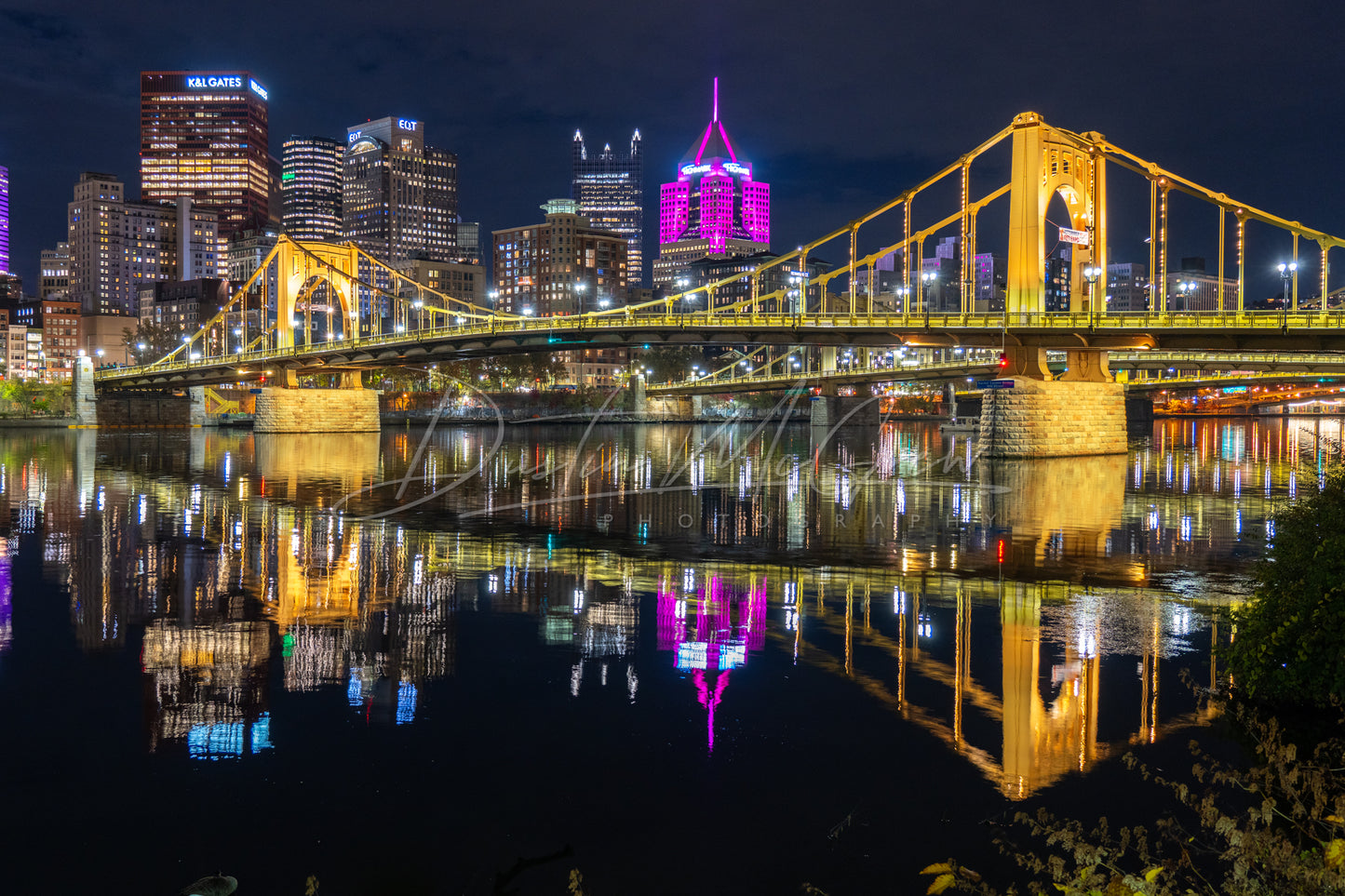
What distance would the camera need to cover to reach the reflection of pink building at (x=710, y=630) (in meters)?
11.1

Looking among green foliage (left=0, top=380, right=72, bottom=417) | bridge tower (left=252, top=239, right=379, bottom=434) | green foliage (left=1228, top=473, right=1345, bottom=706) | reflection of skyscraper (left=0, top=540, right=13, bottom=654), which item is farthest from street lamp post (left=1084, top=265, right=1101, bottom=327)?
green foliage (left=0, top=380, right=72, bottom=417)

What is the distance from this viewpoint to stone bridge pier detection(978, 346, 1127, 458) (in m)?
51.0

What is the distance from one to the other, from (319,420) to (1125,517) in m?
69.6

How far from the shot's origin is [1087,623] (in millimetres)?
13570

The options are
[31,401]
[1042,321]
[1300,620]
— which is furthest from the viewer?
[31,401]

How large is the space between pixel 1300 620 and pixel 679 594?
27.6 ft

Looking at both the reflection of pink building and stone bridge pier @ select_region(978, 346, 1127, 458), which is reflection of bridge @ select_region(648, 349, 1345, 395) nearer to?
stone bridge pier @ select_region(978, 346, 1127, 458)

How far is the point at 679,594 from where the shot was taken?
623 inches

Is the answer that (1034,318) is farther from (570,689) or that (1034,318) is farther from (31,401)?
(31,401)

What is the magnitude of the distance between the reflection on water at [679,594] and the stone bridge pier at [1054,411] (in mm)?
14705

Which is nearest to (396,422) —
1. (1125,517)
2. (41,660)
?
(1125,517)

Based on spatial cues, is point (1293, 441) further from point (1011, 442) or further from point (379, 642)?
point (379, 642)

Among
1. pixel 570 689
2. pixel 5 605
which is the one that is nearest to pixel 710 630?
pixel 570 689

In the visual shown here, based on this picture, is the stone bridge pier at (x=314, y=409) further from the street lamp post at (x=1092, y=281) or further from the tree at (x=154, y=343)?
the tree at (x=154, y=343)
